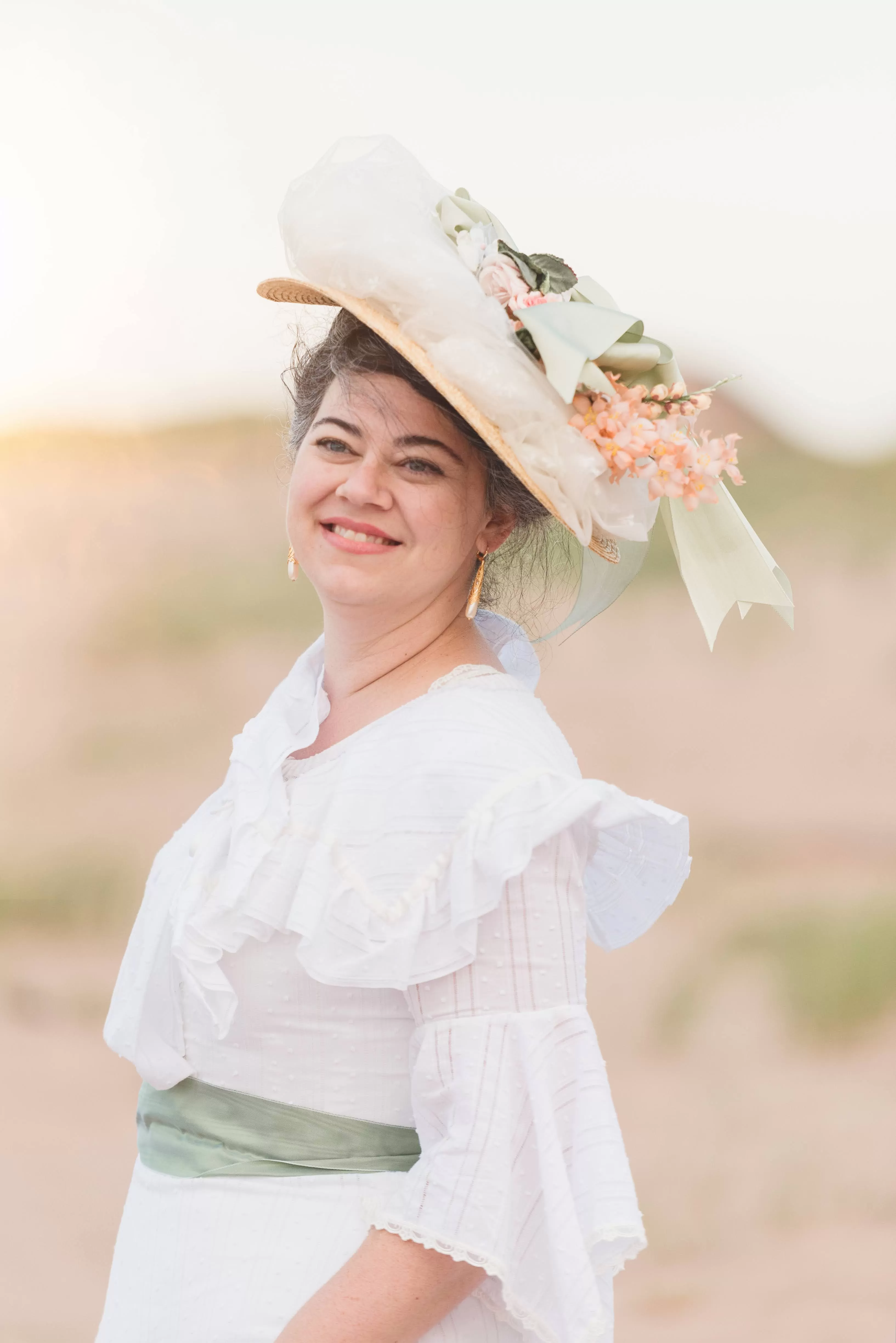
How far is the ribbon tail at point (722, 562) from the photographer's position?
120 centimetres

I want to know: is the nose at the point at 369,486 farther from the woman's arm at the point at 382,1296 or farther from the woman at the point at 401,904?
the woman's arm at the point at 382,1296

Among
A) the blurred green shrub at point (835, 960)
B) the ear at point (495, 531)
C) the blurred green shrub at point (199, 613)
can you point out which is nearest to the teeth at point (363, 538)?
the ear at point (495, 531)

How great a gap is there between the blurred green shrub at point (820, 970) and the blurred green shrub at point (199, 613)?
215 cm

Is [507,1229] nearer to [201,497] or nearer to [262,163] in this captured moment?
[262,163]

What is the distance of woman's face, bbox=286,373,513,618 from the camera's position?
3.79 ft

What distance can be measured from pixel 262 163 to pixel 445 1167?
4.39 meters

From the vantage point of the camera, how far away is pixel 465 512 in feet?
3.95

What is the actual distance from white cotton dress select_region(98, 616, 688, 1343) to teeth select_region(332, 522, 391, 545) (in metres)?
0.14

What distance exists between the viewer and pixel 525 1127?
955 millimetres

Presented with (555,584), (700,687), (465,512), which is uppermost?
(465,512)

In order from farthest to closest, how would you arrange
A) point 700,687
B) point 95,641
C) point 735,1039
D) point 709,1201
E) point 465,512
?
point 95,641
point 700,687
point 735,1039
point 709,1201
point 465,512

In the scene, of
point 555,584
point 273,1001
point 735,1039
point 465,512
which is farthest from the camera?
point 735,1039

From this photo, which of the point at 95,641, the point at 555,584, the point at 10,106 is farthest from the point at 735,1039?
the point at 10,106

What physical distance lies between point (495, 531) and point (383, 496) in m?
0.16
